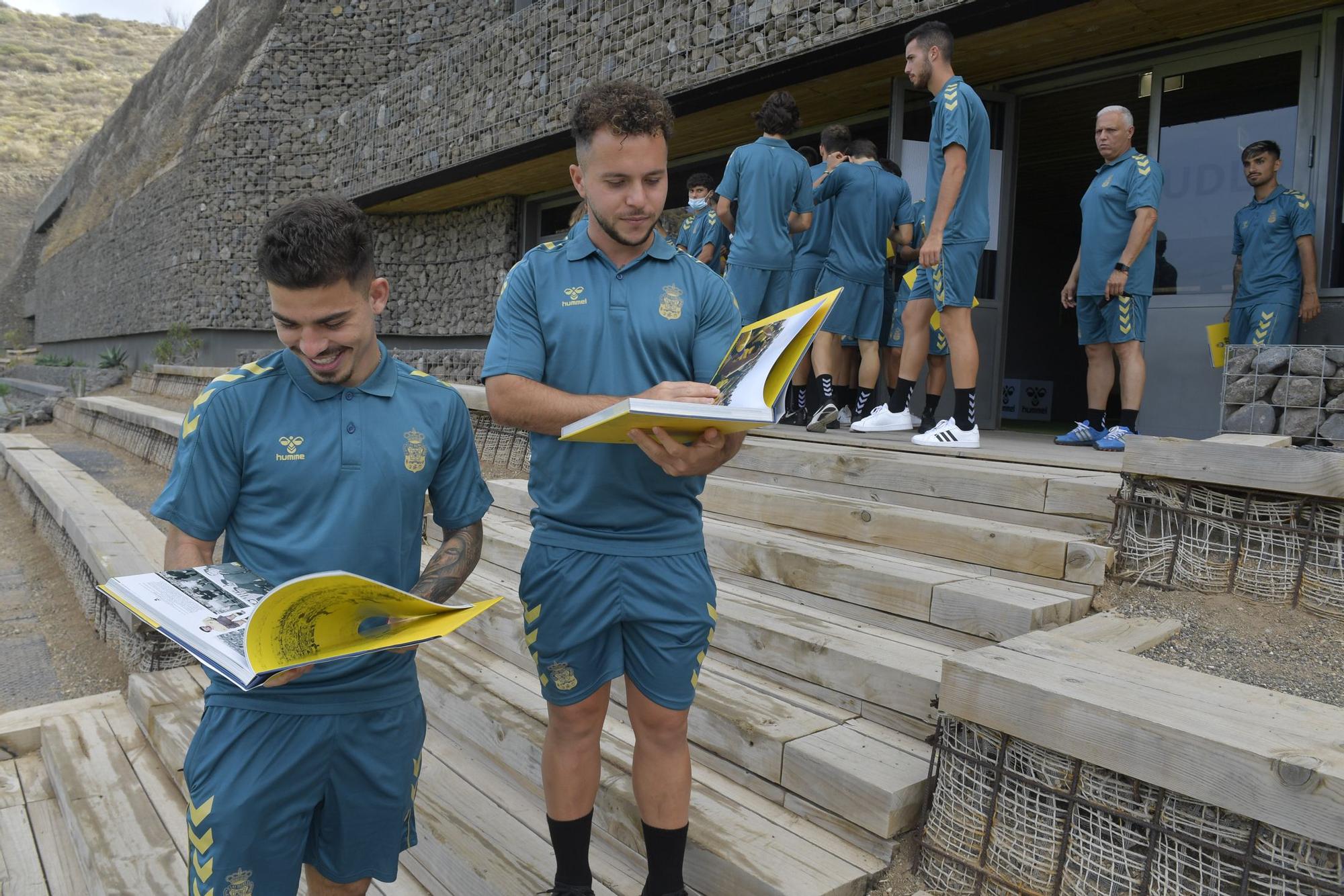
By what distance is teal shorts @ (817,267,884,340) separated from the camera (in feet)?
18.6

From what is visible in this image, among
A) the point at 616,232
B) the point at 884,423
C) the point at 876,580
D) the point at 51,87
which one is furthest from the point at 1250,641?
the point at 51,87

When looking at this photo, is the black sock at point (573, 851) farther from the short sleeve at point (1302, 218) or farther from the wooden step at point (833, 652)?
the short sleeve at point (1302, 218)

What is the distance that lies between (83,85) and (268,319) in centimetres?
5393

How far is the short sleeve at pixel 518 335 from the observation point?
78.7 inches

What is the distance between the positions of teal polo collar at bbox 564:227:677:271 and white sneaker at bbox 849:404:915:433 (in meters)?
3.35

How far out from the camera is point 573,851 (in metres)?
2.09

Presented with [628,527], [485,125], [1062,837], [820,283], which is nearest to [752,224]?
[820,283]

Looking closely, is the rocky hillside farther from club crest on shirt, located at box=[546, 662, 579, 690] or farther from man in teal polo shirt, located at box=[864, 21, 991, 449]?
club crest on shirt, located at box=[546, 662, 579, 690]

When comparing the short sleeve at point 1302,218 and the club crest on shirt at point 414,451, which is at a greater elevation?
the short sleeve at point 1302,218

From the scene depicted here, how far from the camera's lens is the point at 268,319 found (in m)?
18.7

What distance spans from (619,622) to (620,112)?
1.14 m

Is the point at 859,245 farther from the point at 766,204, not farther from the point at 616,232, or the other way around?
the point at 616,232

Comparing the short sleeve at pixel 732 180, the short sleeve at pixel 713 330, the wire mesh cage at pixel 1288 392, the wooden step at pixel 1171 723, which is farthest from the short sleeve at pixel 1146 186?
the short sleeve at pixel 713 330

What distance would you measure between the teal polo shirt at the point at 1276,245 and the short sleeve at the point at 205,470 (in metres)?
5.93
